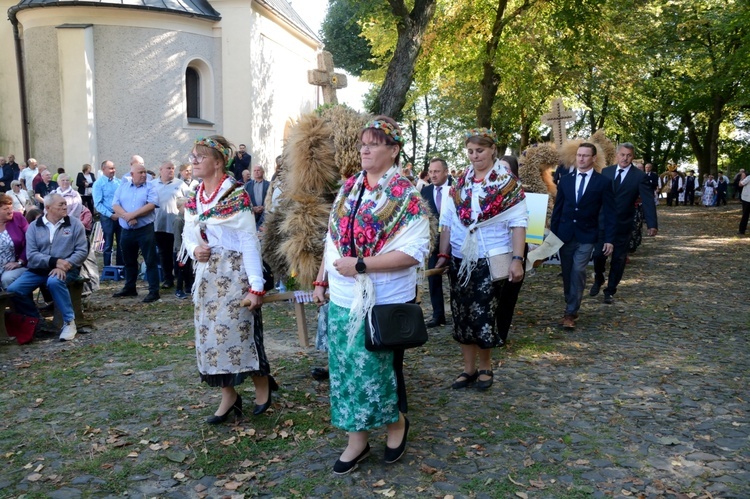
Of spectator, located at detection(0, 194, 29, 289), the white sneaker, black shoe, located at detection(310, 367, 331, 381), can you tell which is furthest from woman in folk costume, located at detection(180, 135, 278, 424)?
spectator, located at detection(0, 194, 29, 289)

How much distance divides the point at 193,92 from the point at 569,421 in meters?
20.6

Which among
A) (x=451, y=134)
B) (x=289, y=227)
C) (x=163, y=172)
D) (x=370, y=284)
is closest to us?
(x=370, y=284)

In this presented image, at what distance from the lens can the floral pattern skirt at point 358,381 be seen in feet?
12.7

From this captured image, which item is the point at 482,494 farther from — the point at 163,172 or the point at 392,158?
the point at 163,172

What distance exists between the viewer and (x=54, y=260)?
7863 mm

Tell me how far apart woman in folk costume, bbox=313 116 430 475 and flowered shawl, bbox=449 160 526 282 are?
4.60 feet

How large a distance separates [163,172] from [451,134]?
144ft

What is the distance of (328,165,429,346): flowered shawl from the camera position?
380 centimetres

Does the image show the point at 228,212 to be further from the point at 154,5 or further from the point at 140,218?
the point at 154,5

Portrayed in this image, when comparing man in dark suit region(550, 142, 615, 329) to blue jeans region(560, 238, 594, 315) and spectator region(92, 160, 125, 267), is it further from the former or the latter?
spectator region(92, 160, 125, 267)

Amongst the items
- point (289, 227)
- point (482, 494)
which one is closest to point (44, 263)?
point (289, 227)

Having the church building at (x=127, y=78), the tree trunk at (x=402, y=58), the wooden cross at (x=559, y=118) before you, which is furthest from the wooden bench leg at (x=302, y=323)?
the church building at (x=127, y=78)

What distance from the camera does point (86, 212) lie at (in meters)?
10.8

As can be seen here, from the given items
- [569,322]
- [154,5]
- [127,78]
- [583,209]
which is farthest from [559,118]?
[127,78]
